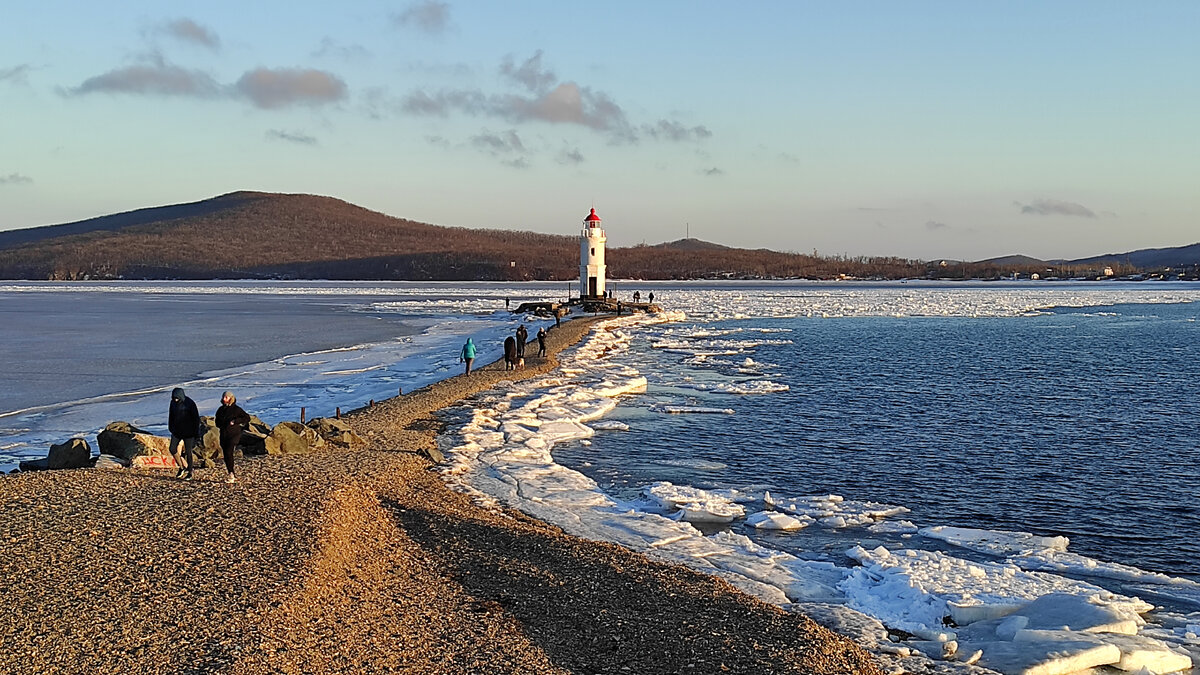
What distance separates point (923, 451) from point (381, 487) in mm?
8850

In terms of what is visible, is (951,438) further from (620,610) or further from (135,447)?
(135,447)

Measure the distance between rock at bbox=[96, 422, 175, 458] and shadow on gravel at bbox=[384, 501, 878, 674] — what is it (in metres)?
4.80

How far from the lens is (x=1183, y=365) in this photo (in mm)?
30859

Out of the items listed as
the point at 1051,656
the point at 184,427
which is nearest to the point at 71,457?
the point at 184,427

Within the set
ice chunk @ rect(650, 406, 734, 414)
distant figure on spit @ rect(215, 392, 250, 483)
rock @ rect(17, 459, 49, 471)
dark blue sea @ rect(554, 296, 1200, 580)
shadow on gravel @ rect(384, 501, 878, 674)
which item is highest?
distant figure on spit @ rect(215, 392, 250, 483)

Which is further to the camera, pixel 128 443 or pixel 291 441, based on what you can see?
pixel 291 441

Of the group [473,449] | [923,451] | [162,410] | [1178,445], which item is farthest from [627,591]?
[162,410]

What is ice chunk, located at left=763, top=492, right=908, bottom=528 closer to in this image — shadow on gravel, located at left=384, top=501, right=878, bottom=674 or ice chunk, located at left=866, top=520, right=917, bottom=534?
ice chunk, located at left=866, top=520, right=917, bottom=534

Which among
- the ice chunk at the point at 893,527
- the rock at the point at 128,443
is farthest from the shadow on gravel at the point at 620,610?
the rock at the point at 128,443

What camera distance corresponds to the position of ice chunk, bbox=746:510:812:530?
11.9m

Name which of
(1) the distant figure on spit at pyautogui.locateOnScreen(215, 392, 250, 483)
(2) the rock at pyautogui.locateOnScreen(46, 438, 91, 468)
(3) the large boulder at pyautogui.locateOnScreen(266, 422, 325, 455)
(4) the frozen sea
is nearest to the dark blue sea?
(4) the frozen sea

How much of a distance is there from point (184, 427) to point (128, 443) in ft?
6.11

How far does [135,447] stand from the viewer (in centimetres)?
1343

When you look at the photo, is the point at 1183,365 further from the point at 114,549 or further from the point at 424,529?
the point at 114,549
